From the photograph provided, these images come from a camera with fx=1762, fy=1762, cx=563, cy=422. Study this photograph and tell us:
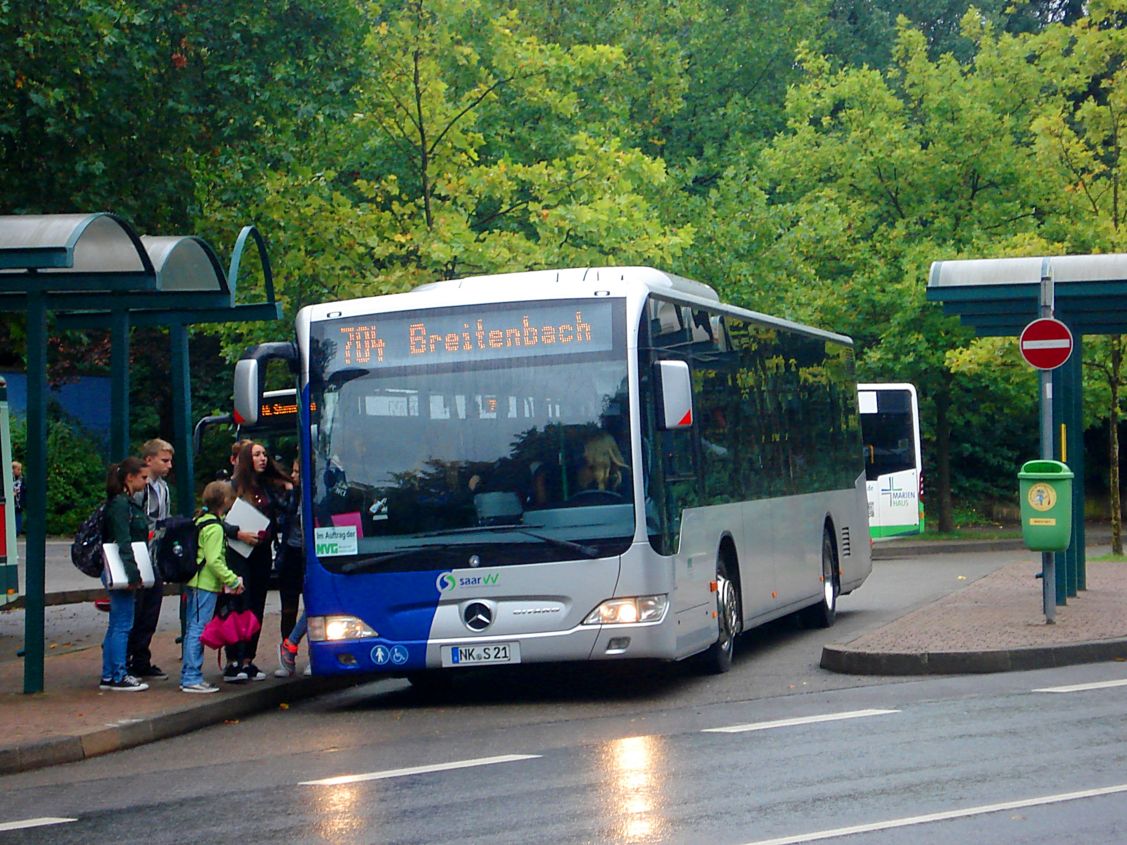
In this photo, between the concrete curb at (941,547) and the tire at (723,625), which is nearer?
the tire at (723,625)

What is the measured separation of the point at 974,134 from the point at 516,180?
12064 millimetres

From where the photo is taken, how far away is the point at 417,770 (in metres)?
9.47

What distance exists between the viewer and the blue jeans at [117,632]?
1278 cm

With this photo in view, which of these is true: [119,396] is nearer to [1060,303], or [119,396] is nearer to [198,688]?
[198,688]

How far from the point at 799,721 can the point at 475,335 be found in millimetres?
3589

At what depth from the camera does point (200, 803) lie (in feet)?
28.5

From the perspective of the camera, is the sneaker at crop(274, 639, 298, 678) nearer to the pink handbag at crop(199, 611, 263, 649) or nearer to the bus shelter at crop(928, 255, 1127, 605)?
the pink handbag at crop(199, 611, 263, 649)

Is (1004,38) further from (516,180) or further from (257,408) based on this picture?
(257,408)

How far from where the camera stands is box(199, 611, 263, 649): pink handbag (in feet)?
43.6

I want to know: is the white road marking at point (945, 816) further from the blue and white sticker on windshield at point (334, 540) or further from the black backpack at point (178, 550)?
the black backpack at point (178, 550)

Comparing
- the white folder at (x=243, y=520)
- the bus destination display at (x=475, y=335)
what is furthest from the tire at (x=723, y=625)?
the white folder at (x=243, y=520)

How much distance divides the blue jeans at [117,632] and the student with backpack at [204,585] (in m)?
0.45

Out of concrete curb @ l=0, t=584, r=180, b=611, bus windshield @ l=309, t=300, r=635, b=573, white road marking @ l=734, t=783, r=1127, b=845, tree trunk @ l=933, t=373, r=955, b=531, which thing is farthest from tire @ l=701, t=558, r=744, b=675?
tree trunk @ l=933, t=373, r=955, b=531

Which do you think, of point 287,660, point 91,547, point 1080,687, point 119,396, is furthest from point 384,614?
point 1080,687
